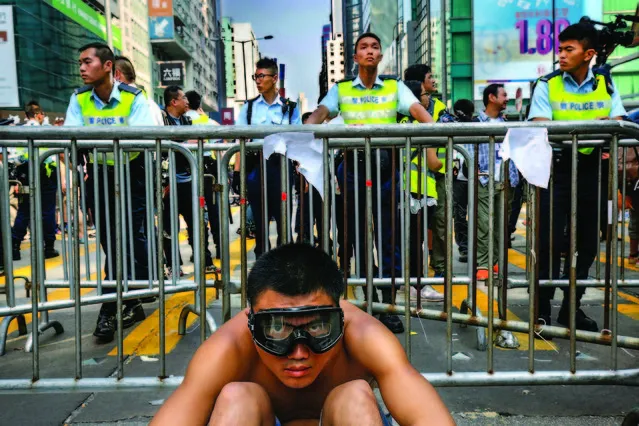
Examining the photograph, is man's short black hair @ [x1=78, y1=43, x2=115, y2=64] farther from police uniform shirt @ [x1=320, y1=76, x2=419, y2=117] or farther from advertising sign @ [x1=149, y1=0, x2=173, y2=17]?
advertising sign @ [x1=149, y1=0, x2=173, y2=17]

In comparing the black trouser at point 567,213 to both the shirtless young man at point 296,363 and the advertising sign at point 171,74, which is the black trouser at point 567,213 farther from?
the advertising sign at point 171,74

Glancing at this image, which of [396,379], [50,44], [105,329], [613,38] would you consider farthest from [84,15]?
[396,379]

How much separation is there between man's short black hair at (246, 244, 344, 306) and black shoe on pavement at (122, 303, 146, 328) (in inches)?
121

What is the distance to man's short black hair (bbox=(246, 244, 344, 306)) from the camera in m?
1.91

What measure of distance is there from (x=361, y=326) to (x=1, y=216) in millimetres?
2299

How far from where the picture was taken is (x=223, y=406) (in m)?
1.77

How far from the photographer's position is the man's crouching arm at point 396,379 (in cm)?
177

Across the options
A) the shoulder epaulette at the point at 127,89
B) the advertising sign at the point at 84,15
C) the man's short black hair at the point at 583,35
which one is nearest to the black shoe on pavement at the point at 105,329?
the shoulder epaulette at the point at 127,89

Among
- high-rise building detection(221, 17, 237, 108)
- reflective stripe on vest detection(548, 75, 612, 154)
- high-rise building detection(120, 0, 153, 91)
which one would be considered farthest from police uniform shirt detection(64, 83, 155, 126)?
high-rise building detection(221, 17, 237, 108)

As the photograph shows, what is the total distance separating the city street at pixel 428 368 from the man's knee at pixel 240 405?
1260mm

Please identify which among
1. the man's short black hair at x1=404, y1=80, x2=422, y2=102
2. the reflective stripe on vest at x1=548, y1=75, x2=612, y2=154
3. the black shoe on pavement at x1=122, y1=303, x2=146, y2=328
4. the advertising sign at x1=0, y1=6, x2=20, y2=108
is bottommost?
the black shoe on pavement at x1=122, y1=303, x2=146, y2=328

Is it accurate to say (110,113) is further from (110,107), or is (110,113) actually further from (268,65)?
(268,65)

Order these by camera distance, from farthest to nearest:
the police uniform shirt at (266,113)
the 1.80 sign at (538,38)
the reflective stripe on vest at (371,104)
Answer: the 1.80 sign at (538,38) → the police uniform shirt at (266,113) → the reflective stripe on vest at (371,104)

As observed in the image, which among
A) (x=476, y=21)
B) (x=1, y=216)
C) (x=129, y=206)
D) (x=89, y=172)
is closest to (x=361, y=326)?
(x=1, y=216)
